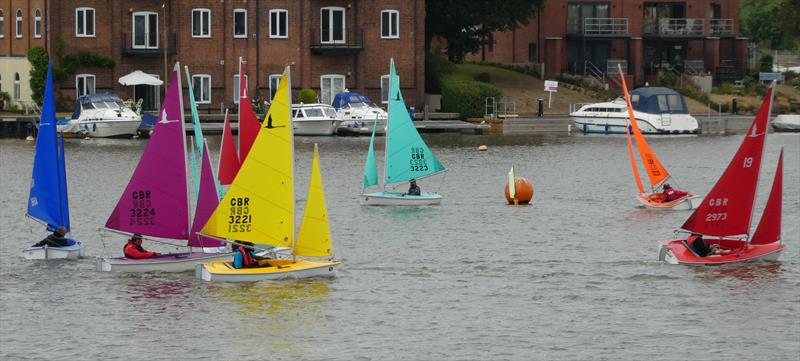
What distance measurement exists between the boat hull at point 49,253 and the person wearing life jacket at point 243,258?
633cm

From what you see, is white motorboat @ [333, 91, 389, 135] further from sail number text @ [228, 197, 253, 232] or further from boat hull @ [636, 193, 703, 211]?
sail number text @ [228, 197, 253, 232]

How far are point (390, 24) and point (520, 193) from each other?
133 feet

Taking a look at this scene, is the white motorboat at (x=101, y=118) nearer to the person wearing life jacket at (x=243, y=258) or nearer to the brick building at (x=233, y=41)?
the brick building at (x=233, y=41)

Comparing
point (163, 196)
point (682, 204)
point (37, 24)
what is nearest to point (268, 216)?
point (163, 196)

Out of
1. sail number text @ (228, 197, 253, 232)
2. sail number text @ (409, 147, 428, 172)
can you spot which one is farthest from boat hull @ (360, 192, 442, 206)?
sail number text @ (228, 197, 253, 232)

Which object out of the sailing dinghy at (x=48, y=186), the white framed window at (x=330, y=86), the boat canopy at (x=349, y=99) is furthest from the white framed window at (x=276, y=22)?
the sailing dinghy at (x=48, y=186)

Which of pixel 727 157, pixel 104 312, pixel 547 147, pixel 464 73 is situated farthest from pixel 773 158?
pixel 104 312

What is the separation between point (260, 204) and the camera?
40375 millimetres

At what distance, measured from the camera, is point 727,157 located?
81.6 metres

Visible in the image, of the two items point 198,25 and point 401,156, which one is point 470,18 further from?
point 401,156

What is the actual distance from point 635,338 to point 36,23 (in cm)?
6713

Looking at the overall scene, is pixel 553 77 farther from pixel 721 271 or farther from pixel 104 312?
pixel 104 312

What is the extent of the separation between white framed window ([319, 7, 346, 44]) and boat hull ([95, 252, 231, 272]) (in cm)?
5711

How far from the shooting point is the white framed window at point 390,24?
98.9 m
